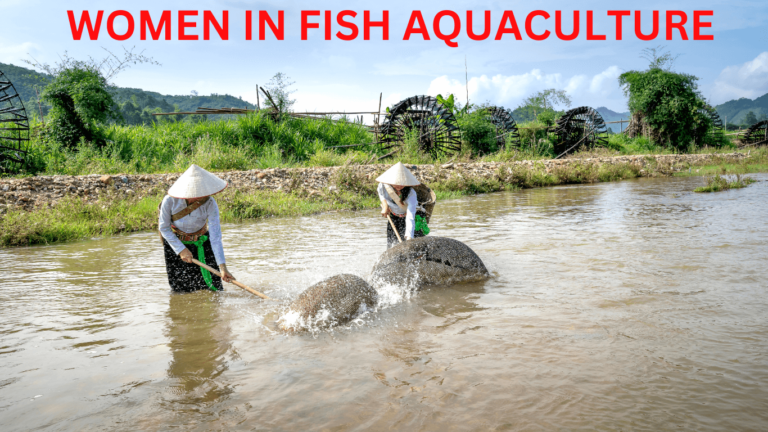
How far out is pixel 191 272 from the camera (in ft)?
14.8

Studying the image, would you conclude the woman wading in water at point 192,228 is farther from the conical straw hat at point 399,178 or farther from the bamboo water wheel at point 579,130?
→ the bamboo water wheel at point 579,130

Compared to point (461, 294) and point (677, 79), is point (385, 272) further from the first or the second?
point (677, 79)

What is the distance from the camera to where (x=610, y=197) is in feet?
38.8

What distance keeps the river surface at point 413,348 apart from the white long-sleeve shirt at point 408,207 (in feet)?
2.42

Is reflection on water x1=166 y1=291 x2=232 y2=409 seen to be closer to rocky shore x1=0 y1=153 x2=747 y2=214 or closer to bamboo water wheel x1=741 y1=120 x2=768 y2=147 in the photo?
rocky shore x1=0 y1=153 x2=747 y2=214

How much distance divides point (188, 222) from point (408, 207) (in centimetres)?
223

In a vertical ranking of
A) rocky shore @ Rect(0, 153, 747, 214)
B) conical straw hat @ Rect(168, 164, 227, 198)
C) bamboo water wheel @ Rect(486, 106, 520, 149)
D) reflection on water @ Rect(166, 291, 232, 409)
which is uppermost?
bamboo water wheel @ Rect(486, 106, 520, 149)

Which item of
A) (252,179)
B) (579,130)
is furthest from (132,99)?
(579,130)

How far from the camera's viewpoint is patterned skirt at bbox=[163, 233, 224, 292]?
4.35m

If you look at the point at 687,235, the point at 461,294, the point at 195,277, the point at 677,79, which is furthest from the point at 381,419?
the point at 677,79

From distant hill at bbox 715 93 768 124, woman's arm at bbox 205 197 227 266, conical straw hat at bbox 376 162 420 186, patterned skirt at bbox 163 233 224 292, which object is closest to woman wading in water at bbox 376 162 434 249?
conical straw hat at bbox 376 162 420 186

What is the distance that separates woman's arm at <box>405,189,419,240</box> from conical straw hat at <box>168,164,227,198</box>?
198 cm

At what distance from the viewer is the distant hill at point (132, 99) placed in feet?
51.4

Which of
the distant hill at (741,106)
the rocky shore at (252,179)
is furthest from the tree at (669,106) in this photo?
the distant hill at (741,106)
